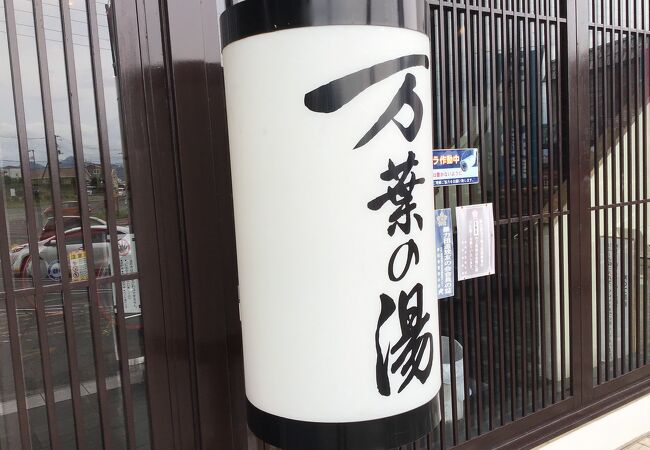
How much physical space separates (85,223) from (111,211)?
12cm

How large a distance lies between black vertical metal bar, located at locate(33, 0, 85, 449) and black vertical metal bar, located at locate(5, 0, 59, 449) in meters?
0.08

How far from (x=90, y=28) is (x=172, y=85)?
1.34 ft

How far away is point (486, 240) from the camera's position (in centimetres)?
366

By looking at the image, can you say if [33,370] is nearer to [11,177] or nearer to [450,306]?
[11,177]

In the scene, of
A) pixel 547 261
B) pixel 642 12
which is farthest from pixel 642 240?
pixel 642 12

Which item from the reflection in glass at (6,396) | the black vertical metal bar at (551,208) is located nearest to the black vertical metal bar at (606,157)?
the black vertical metal bar at (551,208)

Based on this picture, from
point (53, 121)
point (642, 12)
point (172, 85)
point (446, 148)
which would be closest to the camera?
point (53, 121)

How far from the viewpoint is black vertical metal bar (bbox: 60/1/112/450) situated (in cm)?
239

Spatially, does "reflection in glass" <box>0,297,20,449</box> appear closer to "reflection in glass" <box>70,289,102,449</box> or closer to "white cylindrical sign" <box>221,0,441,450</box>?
"reflection in glass" <box>70,289,102,449</box>

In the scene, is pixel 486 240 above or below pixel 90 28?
below

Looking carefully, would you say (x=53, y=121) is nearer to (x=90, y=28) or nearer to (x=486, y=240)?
(x=90, y=28)

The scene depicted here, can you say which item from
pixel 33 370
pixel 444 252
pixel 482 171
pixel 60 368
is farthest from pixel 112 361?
pixel 482 171

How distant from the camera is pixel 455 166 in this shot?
3486mm

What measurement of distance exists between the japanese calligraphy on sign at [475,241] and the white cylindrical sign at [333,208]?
1446 mm
